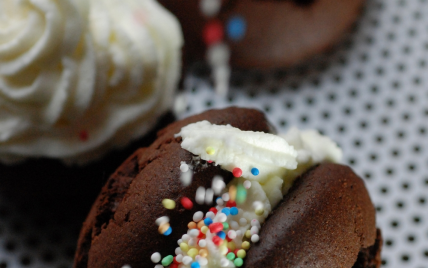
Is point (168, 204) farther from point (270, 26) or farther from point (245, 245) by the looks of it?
point (270, 26)

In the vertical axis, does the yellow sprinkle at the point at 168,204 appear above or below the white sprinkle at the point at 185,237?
above

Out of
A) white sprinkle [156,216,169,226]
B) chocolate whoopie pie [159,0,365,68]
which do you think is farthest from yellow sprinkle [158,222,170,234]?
chocolate whoopie pie [159,0,365,68]

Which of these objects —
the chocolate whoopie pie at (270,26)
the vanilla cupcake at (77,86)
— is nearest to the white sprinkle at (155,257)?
the vanilla cupcake at (77,86)

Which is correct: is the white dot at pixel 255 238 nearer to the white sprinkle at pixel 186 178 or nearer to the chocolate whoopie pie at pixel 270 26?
the white sprinkle at pixel 186 178

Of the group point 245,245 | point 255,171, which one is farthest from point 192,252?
point 255,171

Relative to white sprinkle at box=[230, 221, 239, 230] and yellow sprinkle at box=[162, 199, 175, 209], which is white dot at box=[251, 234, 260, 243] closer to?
white sprinkle at box=[230, 221, 239, 230]

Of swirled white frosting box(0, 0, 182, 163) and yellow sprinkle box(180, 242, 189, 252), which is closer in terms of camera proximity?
yellow sprinkle box(180, 242, 189, 252)

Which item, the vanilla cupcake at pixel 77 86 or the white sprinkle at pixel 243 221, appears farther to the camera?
the vanilla cupcake at pixel 77 86
